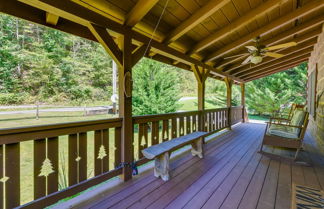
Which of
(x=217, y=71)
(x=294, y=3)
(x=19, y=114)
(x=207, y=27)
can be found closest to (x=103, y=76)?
(x=19, y=114)

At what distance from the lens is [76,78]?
1134 centimetres

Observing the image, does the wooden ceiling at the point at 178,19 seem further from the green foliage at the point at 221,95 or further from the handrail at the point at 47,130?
the green foliage at the point at 221,95

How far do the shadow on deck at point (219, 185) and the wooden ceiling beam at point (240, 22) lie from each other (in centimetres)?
236

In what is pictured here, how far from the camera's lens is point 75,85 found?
37.1ft

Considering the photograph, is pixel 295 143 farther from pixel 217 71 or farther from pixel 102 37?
pixel 102 37

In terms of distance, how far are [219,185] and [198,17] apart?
242cm

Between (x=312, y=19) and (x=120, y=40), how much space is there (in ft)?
13.7

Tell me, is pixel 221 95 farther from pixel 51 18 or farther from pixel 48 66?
pixel 51 18

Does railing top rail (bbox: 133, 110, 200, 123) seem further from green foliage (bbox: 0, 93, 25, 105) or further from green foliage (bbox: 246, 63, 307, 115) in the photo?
green foliage (bbox: 246, 63, 307, 115)

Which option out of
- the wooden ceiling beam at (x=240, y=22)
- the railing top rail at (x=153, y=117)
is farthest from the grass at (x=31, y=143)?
the wooden ceiling beam at (x=240, y=22)

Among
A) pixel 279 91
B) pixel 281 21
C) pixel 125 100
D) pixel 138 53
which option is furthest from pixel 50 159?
pixel 279 91

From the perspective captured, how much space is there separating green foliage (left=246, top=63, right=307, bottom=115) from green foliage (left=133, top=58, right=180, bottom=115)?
874cm

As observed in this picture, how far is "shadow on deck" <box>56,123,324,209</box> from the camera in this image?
1852 mm

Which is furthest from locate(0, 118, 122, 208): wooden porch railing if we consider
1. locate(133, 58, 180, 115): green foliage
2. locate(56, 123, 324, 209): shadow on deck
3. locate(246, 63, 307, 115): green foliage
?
locate(246, 63, 307, 115): green foliage
